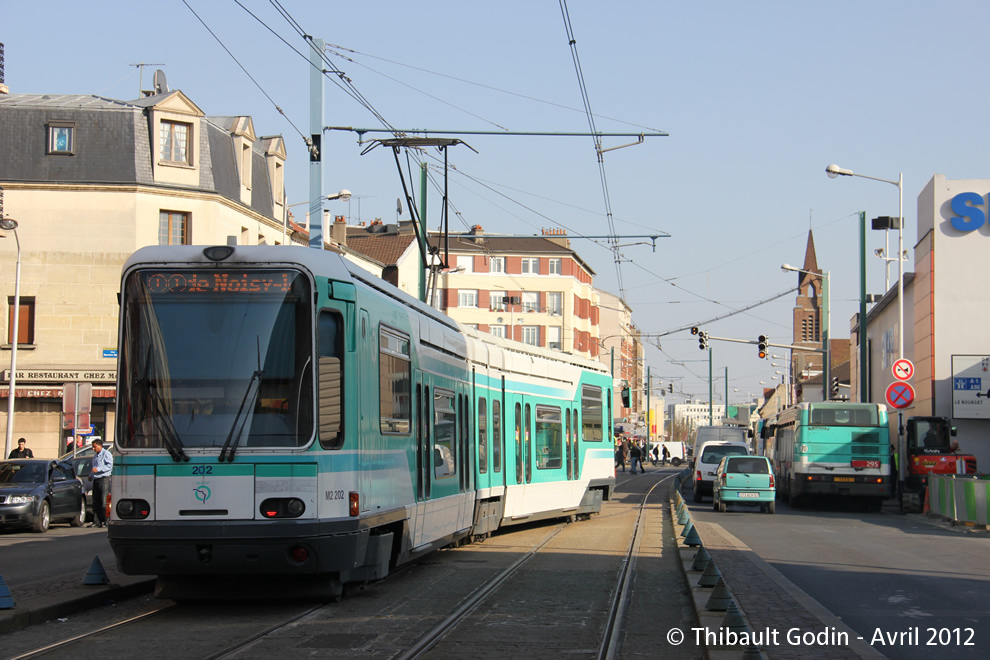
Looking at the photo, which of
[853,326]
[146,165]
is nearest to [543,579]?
[146,165]

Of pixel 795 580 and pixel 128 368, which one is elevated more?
pixel 128 368

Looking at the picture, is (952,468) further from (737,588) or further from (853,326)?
(853,326)

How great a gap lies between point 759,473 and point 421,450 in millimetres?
16706

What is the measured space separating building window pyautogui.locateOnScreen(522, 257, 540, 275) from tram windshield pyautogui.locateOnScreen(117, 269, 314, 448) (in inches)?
3293

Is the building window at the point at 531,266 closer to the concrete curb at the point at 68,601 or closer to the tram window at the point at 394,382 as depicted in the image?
the tram window at the point at 394,382

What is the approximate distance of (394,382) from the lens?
1190 cm

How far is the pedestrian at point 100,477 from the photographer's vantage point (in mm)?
20781

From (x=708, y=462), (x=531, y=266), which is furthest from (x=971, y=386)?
(x=531, y=266)

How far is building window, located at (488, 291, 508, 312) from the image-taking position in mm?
90812

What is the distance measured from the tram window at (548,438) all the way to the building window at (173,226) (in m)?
22.7

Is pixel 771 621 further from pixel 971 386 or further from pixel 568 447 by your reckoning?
pixel 971 386

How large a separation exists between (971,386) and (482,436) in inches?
1127

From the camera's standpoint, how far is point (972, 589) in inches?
505

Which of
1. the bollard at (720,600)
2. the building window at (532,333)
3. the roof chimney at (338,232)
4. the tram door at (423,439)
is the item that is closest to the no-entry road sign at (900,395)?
the tram door at (423,439)
